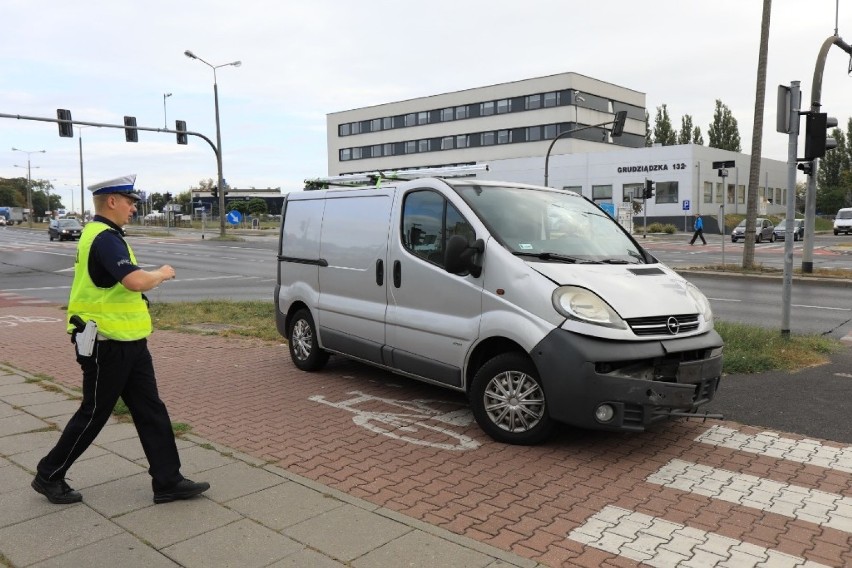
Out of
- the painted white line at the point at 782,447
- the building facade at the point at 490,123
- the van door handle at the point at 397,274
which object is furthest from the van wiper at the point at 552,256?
the building facade at the point at 490,123

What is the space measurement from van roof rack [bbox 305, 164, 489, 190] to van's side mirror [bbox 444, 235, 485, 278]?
123 centimetres

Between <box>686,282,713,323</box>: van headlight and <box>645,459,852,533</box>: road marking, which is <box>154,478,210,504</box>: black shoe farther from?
<box>686,282,713,323</box>: van headlight

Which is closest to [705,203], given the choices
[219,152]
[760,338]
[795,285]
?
[219,152]

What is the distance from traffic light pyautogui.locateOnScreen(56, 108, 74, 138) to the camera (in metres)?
30.6

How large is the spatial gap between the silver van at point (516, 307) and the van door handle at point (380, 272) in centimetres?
1

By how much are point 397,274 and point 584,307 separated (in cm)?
187

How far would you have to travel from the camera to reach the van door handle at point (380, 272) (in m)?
6.15

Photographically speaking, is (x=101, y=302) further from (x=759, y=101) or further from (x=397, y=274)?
(x=759, y=101)

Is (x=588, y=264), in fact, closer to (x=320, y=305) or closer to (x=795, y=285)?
(x=320, y=305)

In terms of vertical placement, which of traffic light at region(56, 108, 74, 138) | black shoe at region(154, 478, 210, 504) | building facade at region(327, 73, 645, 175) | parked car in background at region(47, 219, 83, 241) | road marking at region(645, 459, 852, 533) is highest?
building facade at region(327, 73, 645, 175)

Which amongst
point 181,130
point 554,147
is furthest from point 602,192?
point 181,130

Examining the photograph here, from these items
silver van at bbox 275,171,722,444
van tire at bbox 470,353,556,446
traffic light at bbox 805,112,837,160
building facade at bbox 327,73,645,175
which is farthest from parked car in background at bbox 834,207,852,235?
van tire at bbox 470,353,556,446

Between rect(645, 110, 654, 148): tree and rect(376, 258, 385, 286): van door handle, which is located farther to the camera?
rect(645, 110, 654, 148): tree

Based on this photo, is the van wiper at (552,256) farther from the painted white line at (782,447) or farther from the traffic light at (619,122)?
the traffic light at (619,122)
